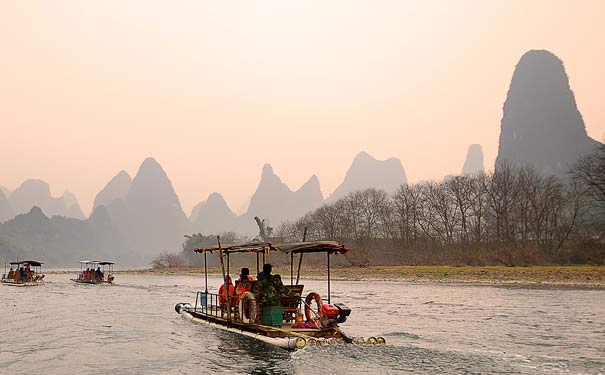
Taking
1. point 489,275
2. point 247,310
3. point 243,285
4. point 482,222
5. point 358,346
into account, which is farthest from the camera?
point 482,222

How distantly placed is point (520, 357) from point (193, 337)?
1254 centimetres

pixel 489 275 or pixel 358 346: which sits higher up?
pixel 489 275

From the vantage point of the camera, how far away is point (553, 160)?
19712cm

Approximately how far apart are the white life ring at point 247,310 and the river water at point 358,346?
857 mm

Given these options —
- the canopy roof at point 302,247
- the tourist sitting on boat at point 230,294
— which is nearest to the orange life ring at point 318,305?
the canopy roof at point 302,247

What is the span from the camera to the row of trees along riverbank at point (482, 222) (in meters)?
65.9

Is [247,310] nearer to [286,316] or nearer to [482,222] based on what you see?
[286,316]

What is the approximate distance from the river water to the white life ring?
2.81 ft

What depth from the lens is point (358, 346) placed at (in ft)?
56.2

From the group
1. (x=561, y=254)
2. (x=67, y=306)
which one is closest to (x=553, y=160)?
(x=561, y=254)

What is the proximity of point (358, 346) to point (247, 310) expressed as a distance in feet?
18.3

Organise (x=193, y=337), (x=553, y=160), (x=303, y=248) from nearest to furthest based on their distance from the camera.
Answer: (x=303, y=248), (x=193, y=337), (x=553, y=160)

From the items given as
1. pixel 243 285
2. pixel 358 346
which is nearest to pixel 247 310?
pixel 243 285

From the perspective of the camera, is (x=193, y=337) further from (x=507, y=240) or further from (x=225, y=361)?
(x=507, y=240)
